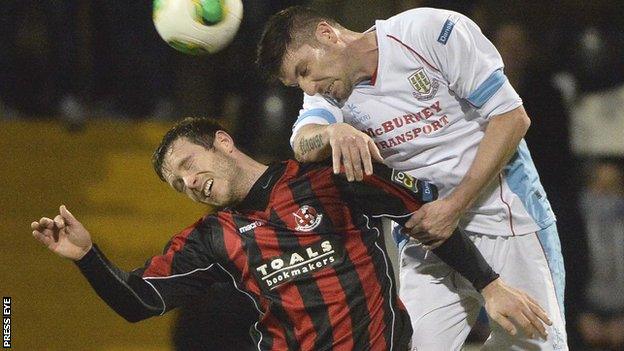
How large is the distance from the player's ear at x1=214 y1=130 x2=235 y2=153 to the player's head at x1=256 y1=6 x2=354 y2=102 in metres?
0.25

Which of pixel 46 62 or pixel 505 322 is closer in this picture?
pixel 505 322

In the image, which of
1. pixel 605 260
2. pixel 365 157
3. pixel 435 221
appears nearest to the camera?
pixel 365 157

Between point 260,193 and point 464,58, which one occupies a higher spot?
point 464,58

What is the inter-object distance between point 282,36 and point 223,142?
38cm

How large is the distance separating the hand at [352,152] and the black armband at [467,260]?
1.46 ft

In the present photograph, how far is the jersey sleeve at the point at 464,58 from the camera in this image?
3480 millimetres

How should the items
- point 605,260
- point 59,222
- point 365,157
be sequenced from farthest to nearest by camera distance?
1. point 605,260
2. point 59,222
3. point 365,157

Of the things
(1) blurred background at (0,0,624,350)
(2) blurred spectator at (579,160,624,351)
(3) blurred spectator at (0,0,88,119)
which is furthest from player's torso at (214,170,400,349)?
(3) blurred spectator at (0,0,88,119)

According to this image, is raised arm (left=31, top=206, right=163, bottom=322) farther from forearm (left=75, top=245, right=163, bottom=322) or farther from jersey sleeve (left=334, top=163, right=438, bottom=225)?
jersey sleeve (left=334, top=163, right=438, bottom=225)

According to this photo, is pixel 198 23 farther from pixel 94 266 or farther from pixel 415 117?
pixel 94 266

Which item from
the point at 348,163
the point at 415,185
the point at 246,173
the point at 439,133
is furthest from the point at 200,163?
the point at 439,133

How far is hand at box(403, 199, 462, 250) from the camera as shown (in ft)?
Result: 11.1

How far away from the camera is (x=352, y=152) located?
123 inches

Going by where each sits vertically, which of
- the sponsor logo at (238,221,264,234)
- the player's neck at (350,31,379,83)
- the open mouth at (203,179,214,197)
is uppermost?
the player's neck at (350,31,379,83)
